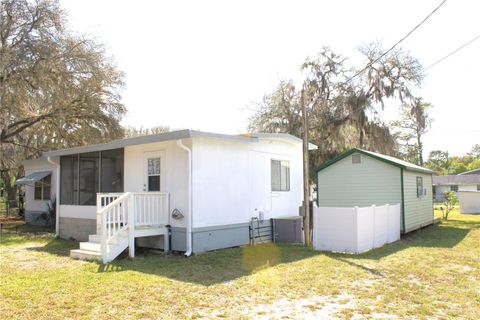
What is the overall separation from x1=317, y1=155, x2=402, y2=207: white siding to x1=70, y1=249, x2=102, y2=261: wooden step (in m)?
8.58

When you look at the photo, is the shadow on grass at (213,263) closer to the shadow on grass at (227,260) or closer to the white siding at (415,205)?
the shadow on grass at (227,260)

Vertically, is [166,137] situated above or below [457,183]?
above

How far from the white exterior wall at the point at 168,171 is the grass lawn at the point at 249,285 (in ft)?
4.70

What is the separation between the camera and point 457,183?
44.5m

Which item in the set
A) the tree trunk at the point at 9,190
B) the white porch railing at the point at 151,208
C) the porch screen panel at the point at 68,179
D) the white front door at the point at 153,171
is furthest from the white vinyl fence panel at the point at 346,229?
the tree trunk at the point at 9,190

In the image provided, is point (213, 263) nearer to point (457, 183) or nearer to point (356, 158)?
point (356, 158)

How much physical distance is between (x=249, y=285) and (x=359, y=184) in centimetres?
857

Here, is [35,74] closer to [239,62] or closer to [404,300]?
[239,62]

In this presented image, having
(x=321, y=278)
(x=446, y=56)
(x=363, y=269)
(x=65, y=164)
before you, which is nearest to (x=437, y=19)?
(x=446, y=56)

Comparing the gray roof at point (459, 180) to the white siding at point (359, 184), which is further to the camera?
Answer: the gray roof at point (459, 180)

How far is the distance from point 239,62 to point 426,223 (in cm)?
925

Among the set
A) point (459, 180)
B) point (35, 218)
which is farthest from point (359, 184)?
point (459, 180)

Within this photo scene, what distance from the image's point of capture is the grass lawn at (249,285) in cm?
510

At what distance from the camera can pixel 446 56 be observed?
37.2 feet
